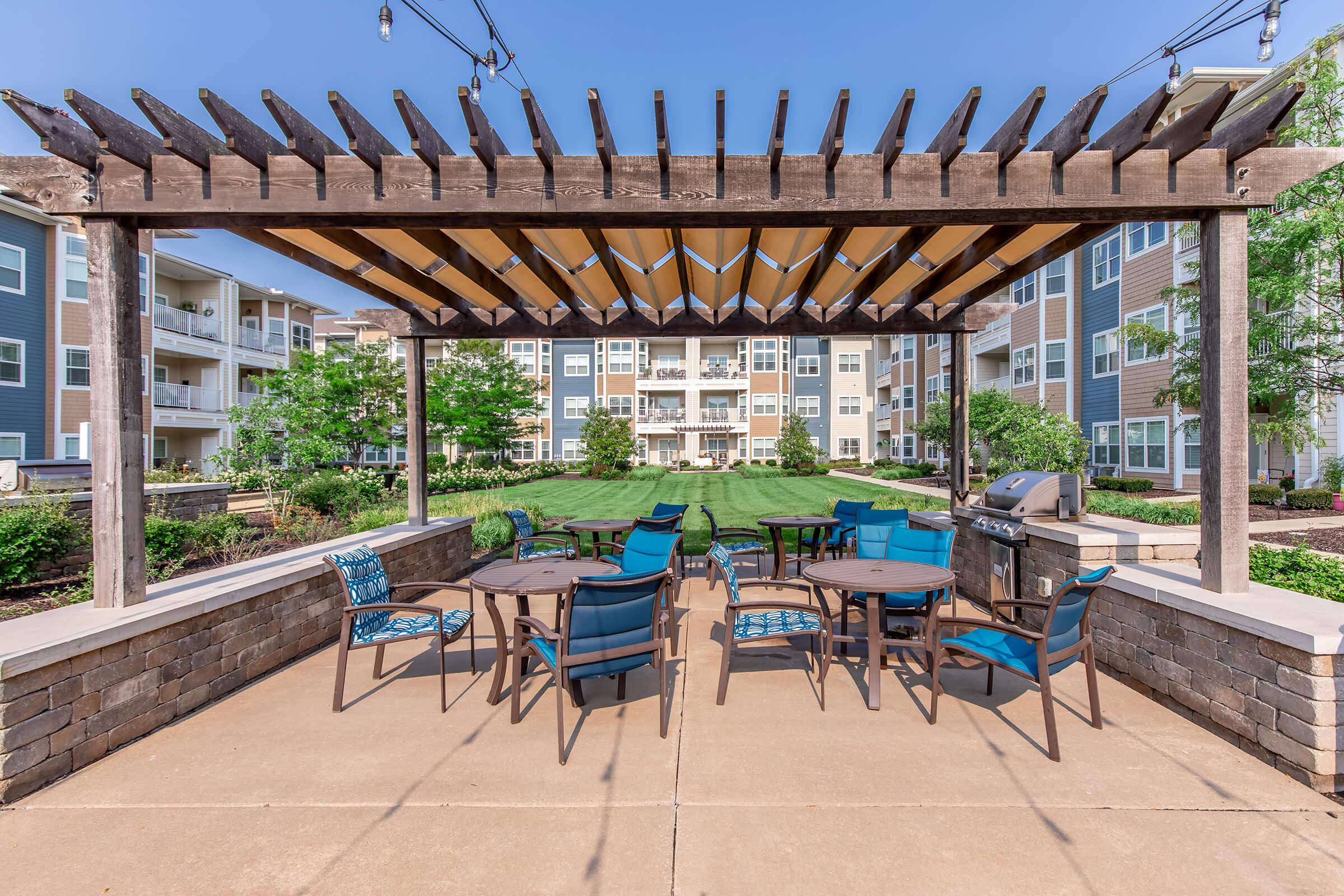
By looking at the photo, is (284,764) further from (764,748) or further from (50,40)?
(50,40)

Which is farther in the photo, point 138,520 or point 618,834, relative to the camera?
point 138,520

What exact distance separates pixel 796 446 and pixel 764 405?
21.1 ft

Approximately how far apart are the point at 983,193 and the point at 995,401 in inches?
687

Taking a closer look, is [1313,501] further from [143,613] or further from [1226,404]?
[143,613]

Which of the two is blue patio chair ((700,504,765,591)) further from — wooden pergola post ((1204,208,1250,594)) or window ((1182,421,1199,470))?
window ((1182,421,1199,470))

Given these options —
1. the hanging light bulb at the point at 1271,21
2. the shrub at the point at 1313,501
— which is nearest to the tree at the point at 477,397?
the hanging light bulb at the point at 1271,21

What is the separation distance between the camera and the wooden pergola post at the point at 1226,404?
13.5 ft

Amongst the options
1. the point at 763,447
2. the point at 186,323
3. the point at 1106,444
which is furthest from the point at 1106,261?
the point at 186,323

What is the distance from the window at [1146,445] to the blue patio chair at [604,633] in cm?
2062

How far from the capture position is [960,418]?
8.53m

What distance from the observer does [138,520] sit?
4.28 metres

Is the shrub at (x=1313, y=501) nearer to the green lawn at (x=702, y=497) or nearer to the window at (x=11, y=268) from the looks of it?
the green lawn at (x=702, y=497)

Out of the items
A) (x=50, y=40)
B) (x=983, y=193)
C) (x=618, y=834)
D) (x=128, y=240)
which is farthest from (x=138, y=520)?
(x=50, y=40)

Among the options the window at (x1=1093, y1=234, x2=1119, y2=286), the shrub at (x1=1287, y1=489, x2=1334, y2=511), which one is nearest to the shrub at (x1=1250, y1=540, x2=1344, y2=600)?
the shrub at (x1=1287, y1=489, x2=1334, y2=511)
